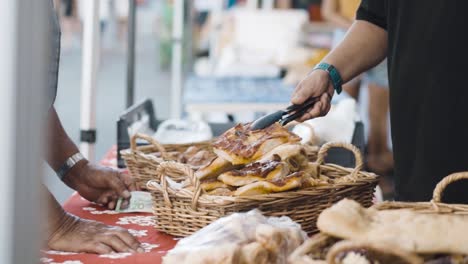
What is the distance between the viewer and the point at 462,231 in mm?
1277

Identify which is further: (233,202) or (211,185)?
(211,185)

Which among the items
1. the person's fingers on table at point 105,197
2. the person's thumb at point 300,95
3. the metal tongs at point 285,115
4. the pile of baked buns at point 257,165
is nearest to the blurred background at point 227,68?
the person's fingers on table at point 105,197

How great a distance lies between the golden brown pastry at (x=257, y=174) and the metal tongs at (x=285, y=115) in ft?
0.53

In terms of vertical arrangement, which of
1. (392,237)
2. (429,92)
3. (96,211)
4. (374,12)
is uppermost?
(374,12)

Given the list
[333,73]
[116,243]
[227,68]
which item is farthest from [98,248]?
[227,68]

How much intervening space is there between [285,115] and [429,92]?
36cm

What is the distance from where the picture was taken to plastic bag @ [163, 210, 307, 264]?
1337mm

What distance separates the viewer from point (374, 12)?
7.57 ft

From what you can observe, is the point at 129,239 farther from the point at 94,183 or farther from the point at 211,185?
the point at 94,183

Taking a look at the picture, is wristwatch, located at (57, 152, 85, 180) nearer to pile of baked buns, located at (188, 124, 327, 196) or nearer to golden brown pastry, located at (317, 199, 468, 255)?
pile of baked buns, located at (188, 124, 327, 196)

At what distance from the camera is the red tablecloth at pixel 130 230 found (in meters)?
1.69

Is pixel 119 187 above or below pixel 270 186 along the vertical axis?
below

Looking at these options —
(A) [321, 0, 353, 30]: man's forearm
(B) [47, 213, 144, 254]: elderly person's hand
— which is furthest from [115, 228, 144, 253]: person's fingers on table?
(A) [321, 0, 353, 30]: man's forearm

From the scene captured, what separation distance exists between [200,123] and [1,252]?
1.96m
